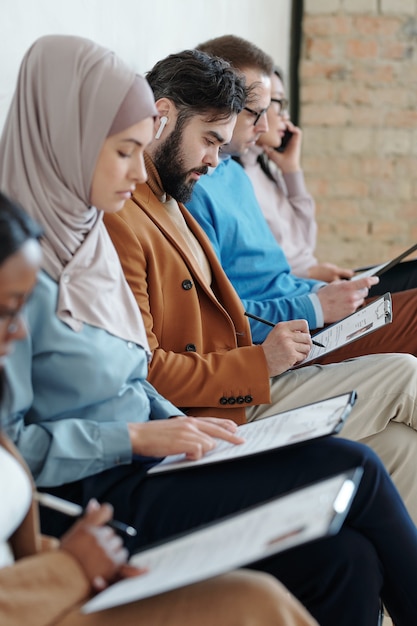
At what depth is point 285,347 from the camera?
2.17 meters

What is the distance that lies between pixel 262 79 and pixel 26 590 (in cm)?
210

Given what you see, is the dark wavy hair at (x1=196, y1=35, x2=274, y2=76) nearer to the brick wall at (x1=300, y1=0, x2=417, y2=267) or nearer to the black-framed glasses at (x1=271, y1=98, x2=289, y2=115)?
the black-framed glasses at (x1=271, y1=98, x2=289, y2=115)

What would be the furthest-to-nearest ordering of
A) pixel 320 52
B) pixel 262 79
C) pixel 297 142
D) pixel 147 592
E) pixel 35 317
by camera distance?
pixel 320 52 < pixel 297 142 < pixel 262 79 < pixel 35 317 < pixel 147 592

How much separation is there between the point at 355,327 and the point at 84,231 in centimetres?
86

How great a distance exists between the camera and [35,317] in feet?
5.14

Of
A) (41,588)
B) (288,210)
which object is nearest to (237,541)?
(41,588)

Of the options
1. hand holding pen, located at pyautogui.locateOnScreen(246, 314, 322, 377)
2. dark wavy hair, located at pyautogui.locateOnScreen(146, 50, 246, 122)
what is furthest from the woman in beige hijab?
dark wavy hair, located at pyautogui.locateOnScreen(146, 50, 246, 122)

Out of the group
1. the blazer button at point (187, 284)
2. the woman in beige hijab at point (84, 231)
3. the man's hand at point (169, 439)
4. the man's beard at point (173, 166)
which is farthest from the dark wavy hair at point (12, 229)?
the man's beard at point (173, 166)

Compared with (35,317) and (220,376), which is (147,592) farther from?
(220,376)

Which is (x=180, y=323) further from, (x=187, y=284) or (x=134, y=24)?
(x=134, y=24)

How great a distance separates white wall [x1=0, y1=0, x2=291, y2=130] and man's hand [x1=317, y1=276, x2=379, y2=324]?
0.84 metres

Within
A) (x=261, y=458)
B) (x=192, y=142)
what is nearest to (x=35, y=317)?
(x=261, y=458)

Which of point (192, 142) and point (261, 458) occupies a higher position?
point (192, 142)

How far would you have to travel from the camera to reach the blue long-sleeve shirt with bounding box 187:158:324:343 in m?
2.66
